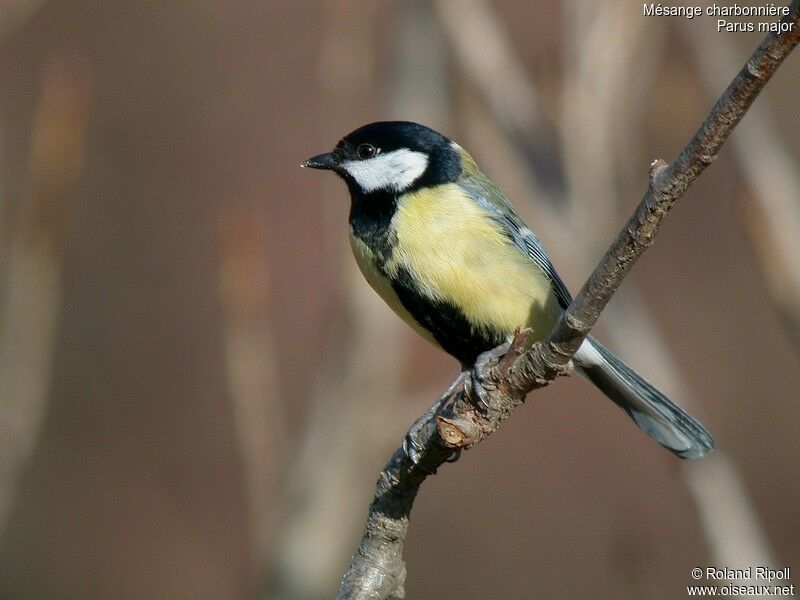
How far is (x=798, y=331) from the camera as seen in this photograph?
2795 millimetres

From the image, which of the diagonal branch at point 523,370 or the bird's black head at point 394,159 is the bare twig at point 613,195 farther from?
the diagonal branch at point 523,370

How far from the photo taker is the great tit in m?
3.23

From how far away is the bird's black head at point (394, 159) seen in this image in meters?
3.51

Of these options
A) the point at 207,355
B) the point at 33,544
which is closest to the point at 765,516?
the point at 207,355

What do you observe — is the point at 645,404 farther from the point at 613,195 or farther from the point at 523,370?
the point at 523,370

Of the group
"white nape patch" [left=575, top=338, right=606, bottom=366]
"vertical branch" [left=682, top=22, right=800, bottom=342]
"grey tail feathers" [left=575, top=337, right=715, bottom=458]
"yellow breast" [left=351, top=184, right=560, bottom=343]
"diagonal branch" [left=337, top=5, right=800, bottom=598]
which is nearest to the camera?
"diagonal branch" [left=337, top=5, right=800, bottom=598]

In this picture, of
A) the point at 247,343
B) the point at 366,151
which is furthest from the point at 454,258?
the point at 247,343

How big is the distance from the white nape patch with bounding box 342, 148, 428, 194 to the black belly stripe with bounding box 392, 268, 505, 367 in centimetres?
41

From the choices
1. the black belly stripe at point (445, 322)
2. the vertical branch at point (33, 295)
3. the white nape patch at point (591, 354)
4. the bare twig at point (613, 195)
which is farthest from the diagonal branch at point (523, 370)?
the vertical branch at point (33, 295)

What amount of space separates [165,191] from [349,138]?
10.5 feet

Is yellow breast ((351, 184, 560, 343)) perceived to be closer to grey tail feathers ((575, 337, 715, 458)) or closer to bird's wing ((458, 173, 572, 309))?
bird's wing ((458, 173, 572, 309))

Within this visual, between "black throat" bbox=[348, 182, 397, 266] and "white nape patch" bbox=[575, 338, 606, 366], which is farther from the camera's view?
"white nape patch" bbox=[575, 338, 606, 366]

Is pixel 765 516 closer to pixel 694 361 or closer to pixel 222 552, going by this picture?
pixel 694 361

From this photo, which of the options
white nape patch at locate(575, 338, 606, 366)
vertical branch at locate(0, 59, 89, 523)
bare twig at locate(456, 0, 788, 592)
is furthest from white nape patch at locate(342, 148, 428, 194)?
vertical branch at locate(0, 59, 89, 523)
